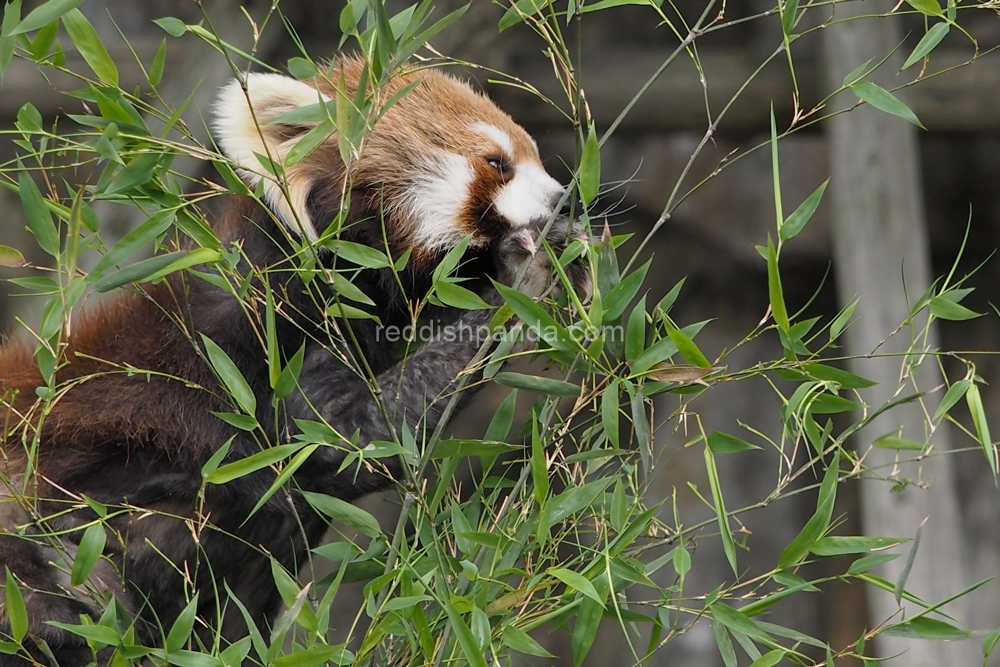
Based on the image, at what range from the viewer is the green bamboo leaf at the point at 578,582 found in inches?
43.3

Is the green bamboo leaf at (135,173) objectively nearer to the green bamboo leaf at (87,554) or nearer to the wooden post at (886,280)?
the green bamboo leaf at (87,554)

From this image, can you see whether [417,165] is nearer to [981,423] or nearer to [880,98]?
[880,98]

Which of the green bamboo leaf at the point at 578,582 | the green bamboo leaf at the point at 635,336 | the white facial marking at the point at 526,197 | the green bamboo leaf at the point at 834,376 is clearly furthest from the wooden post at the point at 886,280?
the green bamboo leaf at the point at 578,582

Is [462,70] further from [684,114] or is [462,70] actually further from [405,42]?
[405,42]

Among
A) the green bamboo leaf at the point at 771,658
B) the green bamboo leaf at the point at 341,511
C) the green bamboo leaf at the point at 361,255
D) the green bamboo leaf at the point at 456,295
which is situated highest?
the green bamboo leaf at the point at 361,255

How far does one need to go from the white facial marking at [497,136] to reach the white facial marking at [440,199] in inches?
3.1

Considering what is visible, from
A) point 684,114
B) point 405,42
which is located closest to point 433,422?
point 405,42

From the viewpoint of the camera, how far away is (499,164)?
6.82ft

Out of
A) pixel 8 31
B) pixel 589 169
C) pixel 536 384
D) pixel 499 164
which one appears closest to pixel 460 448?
pixel 536 384

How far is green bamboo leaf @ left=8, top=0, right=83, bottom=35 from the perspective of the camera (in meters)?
1.06

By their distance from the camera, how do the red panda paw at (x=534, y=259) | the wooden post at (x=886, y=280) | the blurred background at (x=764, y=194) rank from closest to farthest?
1. the red panda paw at (x=534, y=259)
2. the wooden post at (x=886, y=280)
3. the blurred background at (x=764, y=194)

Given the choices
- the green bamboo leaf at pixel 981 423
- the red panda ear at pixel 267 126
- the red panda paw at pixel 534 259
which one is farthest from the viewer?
the red panda ear at pixel 267 126

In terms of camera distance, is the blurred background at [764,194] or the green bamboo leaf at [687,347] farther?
the blurred background at [764,194]

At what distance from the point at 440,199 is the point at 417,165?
0.33ft
